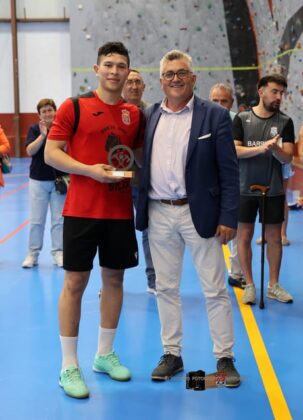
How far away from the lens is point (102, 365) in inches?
138

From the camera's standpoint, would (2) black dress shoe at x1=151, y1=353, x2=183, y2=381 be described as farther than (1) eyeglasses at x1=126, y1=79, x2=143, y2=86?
No

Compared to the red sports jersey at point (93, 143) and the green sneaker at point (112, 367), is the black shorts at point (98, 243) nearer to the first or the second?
the red sports jersey at point (93, 143)

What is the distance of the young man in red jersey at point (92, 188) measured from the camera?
3125 mm

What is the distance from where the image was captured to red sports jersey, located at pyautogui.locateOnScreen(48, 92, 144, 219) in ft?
10.2

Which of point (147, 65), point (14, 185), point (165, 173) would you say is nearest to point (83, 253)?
point (165, 173)

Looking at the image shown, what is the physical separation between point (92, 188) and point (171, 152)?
0.49 metres

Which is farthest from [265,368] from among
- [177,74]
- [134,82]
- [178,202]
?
[134,82]

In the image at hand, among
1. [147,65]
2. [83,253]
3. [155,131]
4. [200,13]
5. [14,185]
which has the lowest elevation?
[14,185]

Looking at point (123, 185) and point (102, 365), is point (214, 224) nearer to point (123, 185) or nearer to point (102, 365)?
point (123, 185)

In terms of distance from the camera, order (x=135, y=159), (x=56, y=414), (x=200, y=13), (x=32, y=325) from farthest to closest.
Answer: (x=200, y=13) → (x=32, y=325) → (x=135, y=159) → (x=56, y=414)

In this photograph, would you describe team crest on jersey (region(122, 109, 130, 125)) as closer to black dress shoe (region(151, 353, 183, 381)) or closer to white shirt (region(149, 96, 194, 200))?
Result: white shirt (region(149, 96, 194, 200))

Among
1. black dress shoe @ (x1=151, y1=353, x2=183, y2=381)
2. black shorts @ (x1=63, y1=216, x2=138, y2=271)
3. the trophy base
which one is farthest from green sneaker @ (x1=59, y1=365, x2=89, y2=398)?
the trophy base

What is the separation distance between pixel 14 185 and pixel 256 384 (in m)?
10.8

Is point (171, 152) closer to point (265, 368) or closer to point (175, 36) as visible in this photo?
point (265, 368)
